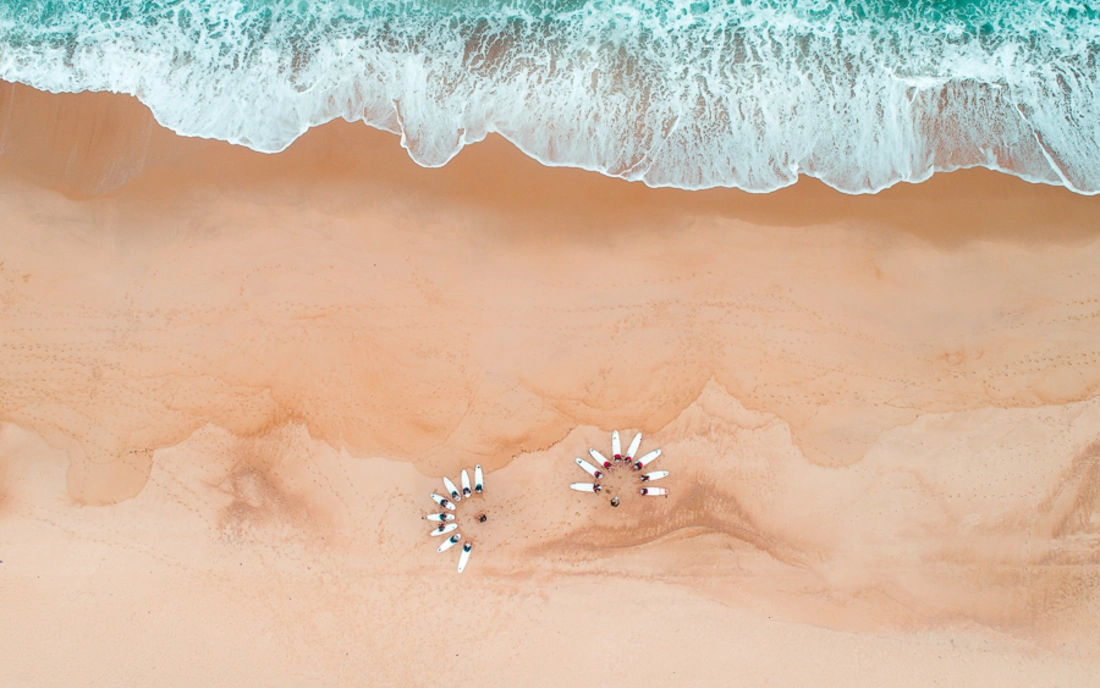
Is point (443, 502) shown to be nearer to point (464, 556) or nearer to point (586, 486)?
point (464, 556)

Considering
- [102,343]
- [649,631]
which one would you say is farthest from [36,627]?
[649,631]

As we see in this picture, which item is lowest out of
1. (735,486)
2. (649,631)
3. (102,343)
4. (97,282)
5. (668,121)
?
(649,631)

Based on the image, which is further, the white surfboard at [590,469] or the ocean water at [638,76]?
the ocean water at [638,76]

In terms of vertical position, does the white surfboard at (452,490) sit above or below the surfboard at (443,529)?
above

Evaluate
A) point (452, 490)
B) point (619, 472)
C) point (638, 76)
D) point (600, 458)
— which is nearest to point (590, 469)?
point (600, 458)

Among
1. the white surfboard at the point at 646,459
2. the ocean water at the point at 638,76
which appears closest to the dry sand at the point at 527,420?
the white surfboard at the point at 646,459

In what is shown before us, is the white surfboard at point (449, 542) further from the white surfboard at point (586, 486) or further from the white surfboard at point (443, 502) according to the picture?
the white surfboard at point (586, 486)

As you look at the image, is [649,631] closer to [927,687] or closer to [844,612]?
[844,612]
